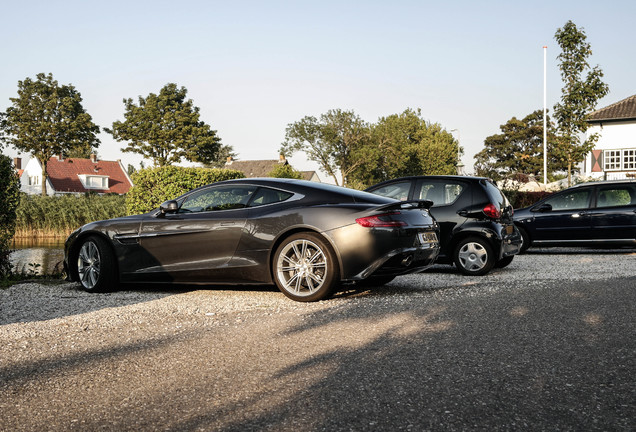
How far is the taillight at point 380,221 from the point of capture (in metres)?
7.33

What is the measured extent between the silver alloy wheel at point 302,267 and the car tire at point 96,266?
248 centimetres

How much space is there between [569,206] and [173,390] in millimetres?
13339

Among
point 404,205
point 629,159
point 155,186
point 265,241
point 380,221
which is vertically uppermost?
point 629,159

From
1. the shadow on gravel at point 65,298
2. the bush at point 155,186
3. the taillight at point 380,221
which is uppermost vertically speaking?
the bush at point 155,186

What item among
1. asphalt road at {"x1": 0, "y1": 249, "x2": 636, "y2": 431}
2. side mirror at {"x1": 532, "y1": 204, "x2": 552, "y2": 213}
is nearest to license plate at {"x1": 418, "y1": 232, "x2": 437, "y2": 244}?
asphalt road at {"x1": 0, "y1": 249, "x2": 636, "y2": 431}

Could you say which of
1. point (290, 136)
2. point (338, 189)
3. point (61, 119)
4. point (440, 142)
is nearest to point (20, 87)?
point (61, 119)

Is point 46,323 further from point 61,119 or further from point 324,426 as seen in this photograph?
point 61,119

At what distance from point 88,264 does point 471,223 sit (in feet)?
18.9

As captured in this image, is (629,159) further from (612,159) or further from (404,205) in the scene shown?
(404,205)

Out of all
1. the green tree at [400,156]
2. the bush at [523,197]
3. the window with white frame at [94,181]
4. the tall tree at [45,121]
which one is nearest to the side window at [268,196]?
the bush at [523,197]

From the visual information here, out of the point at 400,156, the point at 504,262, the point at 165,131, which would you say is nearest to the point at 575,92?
the point at 504,262

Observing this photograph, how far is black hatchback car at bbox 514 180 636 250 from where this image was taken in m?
14.8

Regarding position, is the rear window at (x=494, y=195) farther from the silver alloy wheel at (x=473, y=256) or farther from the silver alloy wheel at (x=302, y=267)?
the silver alloy wheel at (x=302, y=267)

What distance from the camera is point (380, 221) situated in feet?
24.2
